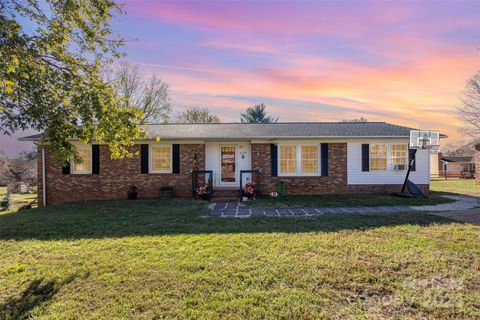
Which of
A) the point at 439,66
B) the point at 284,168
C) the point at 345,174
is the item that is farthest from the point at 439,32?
the point at 284,168

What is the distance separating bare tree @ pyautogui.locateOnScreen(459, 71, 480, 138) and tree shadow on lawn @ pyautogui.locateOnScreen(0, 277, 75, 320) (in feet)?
112

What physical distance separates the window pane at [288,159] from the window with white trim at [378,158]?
362 centimetres

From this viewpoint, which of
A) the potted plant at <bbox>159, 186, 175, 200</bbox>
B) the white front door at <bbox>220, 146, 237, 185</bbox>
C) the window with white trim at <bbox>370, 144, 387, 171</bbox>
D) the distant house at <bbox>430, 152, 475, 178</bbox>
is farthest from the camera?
the distant house at <bbox>430, 152, 475, 178</bbox>

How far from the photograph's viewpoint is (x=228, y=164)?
12.9m

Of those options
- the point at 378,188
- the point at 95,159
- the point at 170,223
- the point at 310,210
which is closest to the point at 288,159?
the point at 310,210

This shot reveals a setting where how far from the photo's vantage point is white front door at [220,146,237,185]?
12.9m

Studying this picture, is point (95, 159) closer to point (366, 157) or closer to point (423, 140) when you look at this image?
point (366, 157)

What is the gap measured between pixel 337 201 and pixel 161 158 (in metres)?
7.96

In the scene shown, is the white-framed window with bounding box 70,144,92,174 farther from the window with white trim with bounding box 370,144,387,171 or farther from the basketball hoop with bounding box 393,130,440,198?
the basketball hoop with bounding box 393,130,440,198

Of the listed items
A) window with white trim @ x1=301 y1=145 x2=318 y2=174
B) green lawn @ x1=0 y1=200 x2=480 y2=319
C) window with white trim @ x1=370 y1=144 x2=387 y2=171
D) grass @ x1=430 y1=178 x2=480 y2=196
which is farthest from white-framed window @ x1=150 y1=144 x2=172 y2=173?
grass @ x1=430 y1=178 x2=480 y2=196

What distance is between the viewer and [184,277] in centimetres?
368

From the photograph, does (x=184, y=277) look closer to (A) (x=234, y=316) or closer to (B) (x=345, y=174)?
(A) (x=234, y=316)

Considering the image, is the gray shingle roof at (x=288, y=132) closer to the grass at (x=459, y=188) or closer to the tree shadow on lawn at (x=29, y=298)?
the grass at (x=459, y=188)

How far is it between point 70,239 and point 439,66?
14.1 meters
